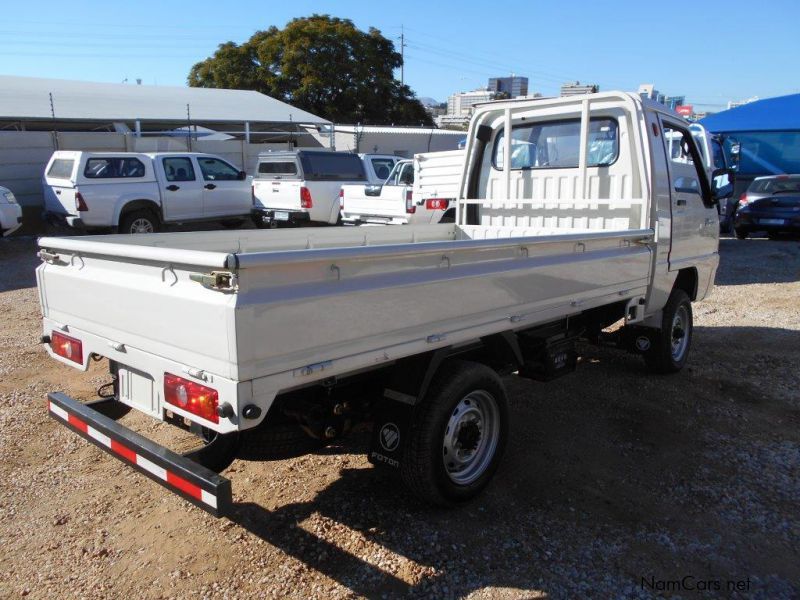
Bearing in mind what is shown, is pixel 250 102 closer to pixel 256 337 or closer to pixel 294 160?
pixel 294 160

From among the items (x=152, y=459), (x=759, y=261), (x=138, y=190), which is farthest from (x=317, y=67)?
(x=152, y=459)

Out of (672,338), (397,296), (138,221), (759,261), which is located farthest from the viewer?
(138,221)

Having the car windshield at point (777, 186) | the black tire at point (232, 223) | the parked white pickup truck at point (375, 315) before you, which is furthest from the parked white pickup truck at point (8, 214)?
the car windshield at point (777, 186)

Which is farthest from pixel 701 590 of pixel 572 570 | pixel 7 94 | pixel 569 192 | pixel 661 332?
pixel 7 94

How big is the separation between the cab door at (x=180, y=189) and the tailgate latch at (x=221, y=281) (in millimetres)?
12149

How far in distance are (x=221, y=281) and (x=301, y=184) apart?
38.9ft

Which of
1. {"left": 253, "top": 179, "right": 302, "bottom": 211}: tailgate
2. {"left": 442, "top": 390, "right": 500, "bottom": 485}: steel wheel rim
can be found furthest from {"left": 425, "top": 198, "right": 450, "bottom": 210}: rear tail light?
{"left": 442, "top": 390, "right": 500, "bottom": 485}: steel wheel rim

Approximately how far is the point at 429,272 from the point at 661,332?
11.1ft

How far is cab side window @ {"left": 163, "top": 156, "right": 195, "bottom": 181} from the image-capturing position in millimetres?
13823

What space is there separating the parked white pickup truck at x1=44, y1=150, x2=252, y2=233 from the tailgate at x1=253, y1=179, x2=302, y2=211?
0.84 meters

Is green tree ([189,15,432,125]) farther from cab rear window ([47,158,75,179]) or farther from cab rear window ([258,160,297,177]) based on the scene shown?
cab rear window ([47,158,75,179])

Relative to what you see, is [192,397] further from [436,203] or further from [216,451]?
[436,203]

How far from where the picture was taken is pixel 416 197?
436 inches

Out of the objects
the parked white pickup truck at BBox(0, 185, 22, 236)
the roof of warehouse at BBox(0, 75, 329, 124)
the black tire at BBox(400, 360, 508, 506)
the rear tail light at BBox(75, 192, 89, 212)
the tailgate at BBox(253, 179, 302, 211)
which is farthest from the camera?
the roof of warehouse at BBox(0, 75, 329, 124)
